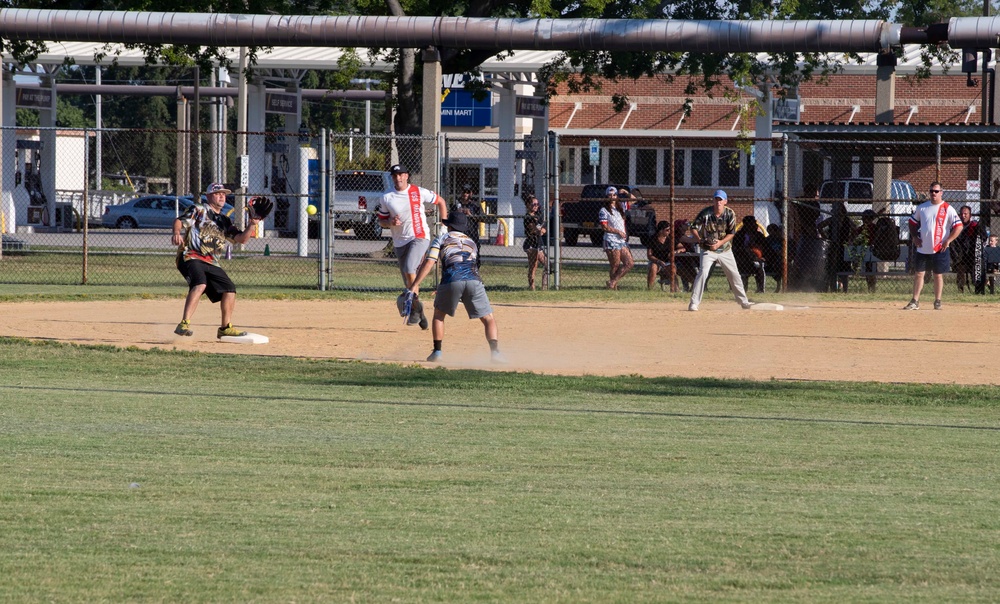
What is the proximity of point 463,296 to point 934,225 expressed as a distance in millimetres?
8778

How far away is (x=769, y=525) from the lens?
588 centimetres

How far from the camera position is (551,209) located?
23125 mm

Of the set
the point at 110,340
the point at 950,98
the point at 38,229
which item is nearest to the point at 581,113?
the point at 950,98

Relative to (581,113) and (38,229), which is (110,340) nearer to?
(38,229)

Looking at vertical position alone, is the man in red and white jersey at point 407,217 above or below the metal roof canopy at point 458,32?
below

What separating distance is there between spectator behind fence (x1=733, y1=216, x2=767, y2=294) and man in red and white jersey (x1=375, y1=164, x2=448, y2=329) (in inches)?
317

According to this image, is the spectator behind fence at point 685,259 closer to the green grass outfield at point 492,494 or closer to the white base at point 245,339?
the white base at point 245,339

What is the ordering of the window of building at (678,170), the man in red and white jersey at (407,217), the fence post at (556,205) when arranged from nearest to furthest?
the man in red and white jersey at (407,217) → the fence post at (556,205) → the window of building at (678,170)

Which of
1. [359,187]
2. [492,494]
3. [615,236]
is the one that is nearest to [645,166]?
[359,187]

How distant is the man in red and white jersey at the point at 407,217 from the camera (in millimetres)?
15062

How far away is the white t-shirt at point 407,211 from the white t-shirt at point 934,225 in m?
7.54

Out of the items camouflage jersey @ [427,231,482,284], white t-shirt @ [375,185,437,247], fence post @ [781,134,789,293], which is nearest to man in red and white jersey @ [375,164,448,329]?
white t-shirt @ [375,185,437,247]

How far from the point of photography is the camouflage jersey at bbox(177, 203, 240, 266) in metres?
13.7

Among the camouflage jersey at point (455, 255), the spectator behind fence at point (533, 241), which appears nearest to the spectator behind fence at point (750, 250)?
the spectator behind fence at point (533, 241)
